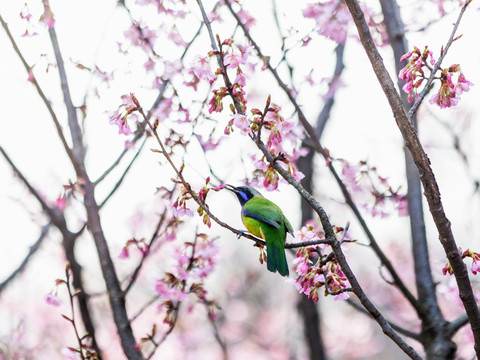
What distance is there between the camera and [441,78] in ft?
8.08

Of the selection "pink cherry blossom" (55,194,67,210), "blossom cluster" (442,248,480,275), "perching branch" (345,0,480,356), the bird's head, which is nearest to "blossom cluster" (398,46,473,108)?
"perching branch" (345,0,480,356)

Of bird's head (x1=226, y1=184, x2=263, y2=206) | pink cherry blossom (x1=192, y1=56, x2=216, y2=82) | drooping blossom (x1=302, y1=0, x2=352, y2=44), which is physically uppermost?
drooping blossom (x1=302, y1=0, x2=352, y2=44)

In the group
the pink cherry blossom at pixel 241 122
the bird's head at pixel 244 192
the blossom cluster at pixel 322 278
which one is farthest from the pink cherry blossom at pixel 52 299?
the pink cherry blossom at pixel 241 122

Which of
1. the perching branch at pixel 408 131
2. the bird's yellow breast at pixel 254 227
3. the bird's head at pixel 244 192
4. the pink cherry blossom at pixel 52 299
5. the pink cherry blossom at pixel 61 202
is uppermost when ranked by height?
the bird's head at pixel 244 192

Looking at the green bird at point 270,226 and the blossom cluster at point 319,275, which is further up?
the green bird at point 270,226

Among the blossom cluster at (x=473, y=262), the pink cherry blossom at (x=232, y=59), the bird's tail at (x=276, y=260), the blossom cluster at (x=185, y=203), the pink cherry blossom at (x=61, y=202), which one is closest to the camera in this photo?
the blossom cluster at (x=473, y=262)

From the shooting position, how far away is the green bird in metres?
2.84

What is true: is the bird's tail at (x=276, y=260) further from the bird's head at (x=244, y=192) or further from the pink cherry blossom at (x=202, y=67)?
the pink cherry blossom at (x=202, y=67)

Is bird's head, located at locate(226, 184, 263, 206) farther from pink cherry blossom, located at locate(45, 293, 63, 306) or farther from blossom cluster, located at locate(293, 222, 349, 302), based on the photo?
pink cherry blossom, located at locate(45, 293, 63, 306)

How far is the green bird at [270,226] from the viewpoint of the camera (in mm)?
2840

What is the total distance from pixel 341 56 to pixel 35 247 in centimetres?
319

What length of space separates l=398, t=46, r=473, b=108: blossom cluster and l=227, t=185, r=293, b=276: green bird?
101 centimetres

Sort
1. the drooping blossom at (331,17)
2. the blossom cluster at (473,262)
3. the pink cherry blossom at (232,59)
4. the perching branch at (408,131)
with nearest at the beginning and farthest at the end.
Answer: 1. the perching branch at (408,131)
2. the blossom cluster at (473,262)
3. the pink cherry blossom at (232,59)
4. the drooping blossom at (331,17)

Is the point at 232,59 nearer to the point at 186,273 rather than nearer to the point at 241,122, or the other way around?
the point at 241,122
